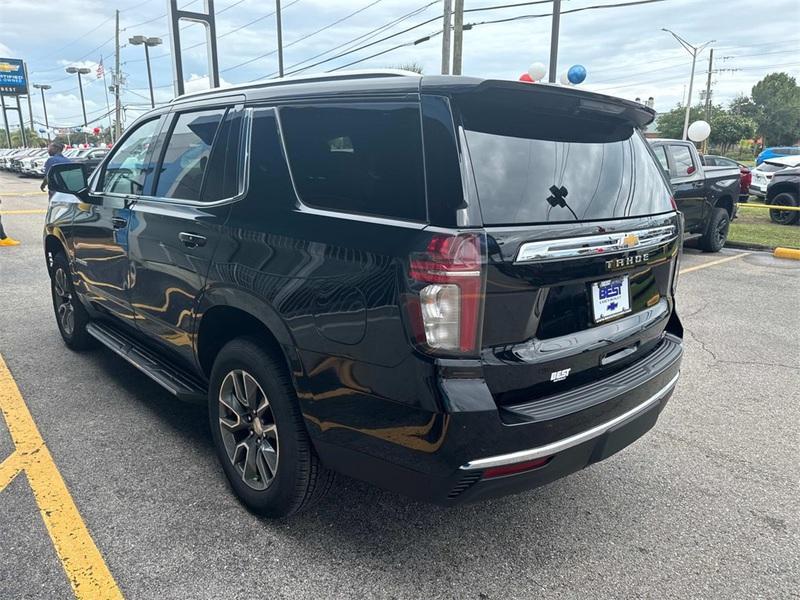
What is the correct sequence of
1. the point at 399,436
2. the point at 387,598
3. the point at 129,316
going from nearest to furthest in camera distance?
the point at 399,436 → the point at 387,598 → the point at 129,316

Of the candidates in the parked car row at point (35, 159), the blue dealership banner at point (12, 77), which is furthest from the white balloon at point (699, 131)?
the blue dealership banner at point (12, 77)

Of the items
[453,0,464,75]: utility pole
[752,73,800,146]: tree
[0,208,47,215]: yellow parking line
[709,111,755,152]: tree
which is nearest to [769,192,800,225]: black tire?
[453,0,464,75]: utility pole

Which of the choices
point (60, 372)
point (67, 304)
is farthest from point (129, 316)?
point (67, 304)

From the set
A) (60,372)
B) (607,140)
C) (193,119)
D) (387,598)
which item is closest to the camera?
(387,598)

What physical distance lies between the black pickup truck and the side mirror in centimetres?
758

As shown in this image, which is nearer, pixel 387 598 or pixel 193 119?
pixel 387 598

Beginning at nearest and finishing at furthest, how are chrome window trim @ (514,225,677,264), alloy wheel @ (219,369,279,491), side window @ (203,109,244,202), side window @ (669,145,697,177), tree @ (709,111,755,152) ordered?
chrome window trim @ (514,225,677,264), alloy wheel @ (219,369,279,491), side window @ (203,109,244,202), side window @ (669,145,697,177), tree @ (709,111,755,152)

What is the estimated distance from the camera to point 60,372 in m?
4.47

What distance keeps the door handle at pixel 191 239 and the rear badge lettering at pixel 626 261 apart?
5.95 feet

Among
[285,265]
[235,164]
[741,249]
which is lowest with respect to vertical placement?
[741,249]

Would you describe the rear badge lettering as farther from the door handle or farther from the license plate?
the door handle

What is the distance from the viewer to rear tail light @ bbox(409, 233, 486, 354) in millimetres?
1910

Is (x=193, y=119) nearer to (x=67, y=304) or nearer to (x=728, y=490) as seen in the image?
(x=67, y=304)

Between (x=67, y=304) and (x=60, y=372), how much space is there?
2.20ft
